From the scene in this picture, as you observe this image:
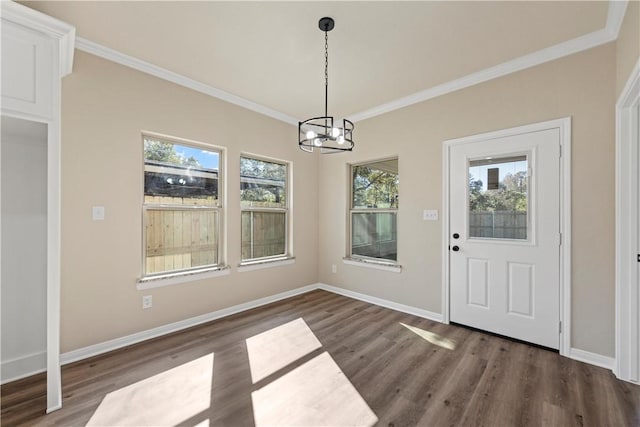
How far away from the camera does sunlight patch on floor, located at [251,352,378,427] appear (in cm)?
169

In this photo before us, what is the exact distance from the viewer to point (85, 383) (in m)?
2.05

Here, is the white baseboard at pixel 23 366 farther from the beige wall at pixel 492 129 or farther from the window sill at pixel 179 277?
the beige wall at pixel 492 129

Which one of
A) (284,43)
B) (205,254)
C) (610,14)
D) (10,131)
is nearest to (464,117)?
(610,14)

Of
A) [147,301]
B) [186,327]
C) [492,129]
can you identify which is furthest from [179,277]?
[492,129]

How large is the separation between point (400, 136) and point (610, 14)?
6.59 ft

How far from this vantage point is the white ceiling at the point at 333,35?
80.6 inches

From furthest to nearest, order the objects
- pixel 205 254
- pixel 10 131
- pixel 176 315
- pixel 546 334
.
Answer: pixel 205 254
pixel 176 315
pixel 546 334
pixel 10 131

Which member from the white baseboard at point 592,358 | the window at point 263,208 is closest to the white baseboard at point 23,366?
the window at point 263,208

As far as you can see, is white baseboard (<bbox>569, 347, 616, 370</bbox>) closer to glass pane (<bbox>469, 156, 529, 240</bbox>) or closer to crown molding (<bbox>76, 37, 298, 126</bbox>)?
glass pane (<bbox>469, 156, 529, 240</bbox>)

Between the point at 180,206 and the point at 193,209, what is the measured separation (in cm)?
16

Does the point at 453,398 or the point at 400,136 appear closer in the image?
the point at 453,398

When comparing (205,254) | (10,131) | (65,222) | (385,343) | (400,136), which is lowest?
(385,343)

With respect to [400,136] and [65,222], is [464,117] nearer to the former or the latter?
[400,136]

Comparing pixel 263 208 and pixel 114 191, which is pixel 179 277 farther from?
pixel 263 208
